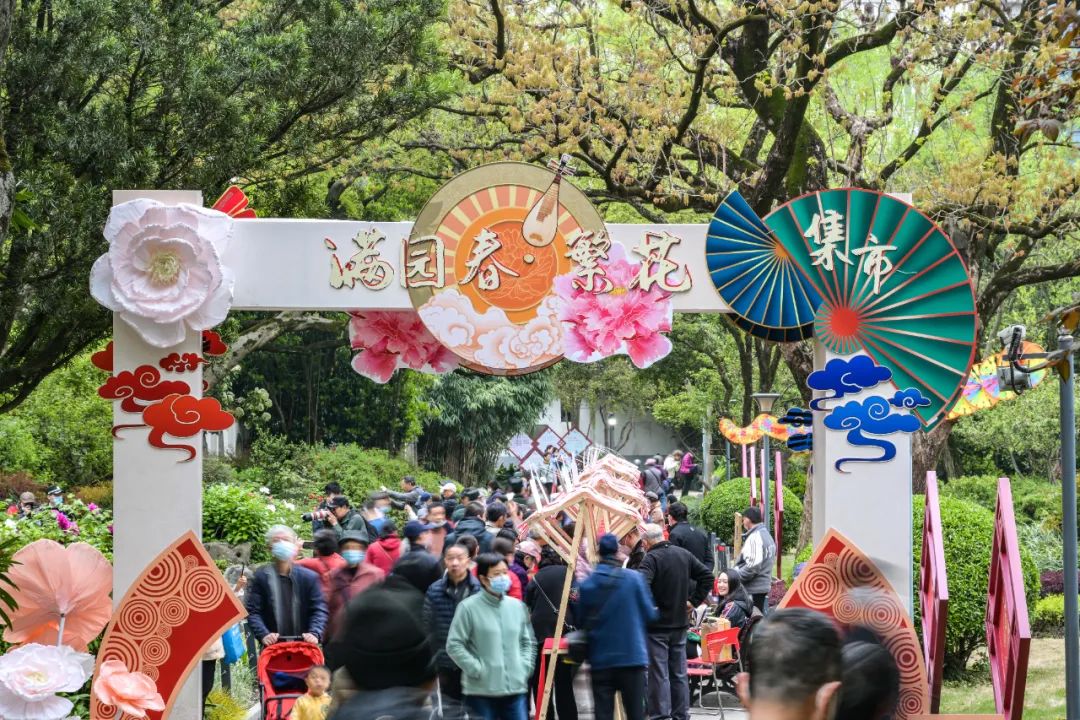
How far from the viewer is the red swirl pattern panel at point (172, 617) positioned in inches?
372

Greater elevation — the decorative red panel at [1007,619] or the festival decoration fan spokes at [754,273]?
the festival decoration fan spokes at [754,273]

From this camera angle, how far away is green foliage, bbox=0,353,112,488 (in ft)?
76.7

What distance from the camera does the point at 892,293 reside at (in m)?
9.74

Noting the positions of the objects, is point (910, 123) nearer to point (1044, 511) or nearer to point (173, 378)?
point (1044, 511)

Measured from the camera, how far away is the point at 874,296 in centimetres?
974

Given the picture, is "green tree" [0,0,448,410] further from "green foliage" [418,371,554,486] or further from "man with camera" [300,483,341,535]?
"green foliage" [418,371,554,486]

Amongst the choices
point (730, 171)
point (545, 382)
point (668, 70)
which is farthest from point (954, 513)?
point (545, 382)

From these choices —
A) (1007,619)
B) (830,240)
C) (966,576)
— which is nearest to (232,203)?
(830,240)

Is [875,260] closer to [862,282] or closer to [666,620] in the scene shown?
[862,282]

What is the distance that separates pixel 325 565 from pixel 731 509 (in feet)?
57.2

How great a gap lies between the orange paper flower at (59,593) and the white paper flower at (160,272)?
1601mm

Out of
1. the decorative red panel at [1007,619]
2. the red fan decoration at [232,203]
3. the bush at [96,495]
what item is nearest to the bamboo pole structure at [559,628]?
the decorative red panel at [1007,619]

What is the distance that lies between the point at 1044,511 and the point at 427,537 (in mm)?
17037

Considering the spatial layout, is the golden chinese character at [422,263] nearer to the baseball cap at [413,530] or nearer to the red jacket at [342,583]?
the red jacket at [342,583]
